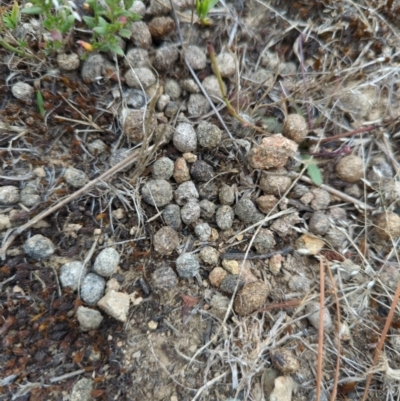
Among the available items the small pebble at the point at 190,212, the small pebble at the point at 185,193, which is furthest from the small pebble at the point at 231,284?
the small pebble at the point at 185,193

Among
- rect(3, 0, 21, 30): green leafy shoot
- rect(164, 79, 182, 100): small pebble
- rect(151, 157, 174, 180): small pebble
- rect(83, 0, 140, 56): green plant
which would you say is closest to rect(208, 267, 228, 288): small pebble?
rect(151, 157, 174, 180): small pebble

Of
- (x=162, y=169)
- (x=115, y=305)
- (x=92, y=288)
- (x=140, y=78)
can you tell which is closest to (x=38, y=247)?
(x=92, y=288)

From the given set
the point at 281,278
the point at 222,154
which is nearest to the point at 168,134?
the point at 222,154

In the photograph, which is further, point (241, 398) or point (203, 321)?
point (203, 321)

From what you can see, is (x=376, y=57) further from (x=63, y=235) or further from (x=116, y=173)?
(x=63, y=235)

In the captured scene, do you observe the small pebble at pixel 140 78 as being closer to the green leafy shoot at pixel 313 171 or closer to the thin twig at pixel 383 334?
the green leafy shoot at pixel 313 171
